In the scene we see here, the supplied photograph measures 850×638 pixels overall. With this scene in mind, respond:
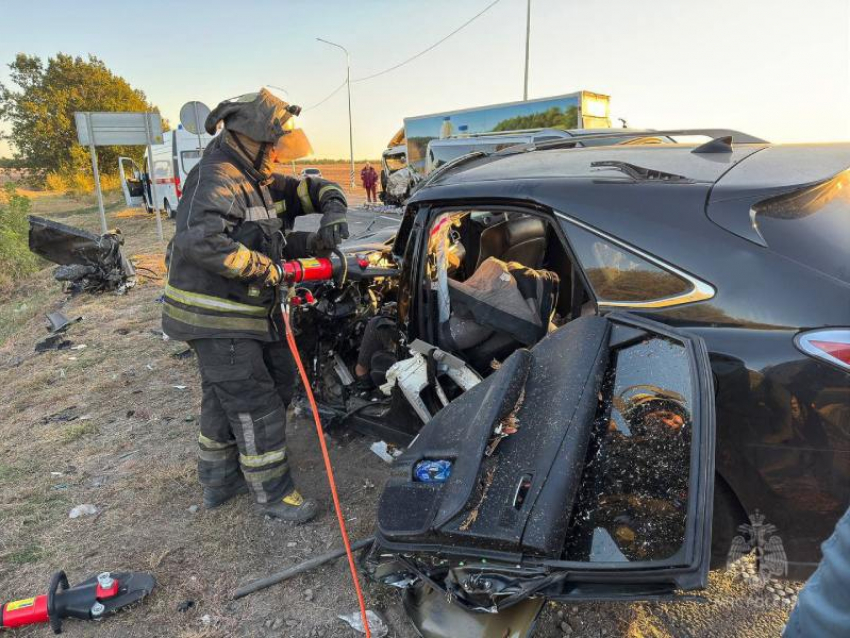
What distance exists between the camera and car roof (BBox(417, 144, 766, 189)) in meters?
1.96

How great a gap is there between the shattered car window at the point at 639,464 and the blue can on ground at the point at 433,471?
1.29 ft

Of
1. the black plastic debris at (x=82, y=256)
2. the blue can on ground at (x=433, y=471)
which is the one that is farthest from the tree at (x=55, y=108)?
the blue can on ground at (x=433, y=471)

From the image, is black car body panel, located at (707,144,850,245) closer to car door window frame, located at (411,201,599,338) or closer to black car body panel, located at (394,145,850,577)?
black car body panel, located at (394,145,850,577)

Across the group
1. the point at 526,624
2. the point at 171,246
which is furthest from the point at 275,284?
the point at 526,624

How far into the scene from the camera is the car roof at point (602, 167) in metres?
1.96

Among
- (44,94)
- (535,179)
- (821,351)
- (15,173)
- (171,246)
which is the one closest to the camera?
(821,351)

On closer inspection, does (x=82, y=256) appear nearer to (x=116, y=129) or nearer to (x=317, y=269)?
(x=116, y=129)

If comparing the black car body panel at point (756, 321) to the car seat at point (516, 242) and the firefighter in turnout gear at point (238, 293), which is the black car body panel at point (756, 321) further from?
the firefighter in turnout gear at point (238, 293)

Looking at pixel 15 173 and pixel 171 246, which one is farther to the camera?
pixel 15 173

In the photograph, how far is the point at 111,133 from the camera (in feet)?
35.1

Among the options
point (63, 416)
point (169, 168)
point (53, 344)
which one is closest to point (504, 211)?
point (63, 416)

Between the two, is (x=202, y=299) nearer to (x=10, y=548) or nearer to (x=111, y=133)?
(x=10, y=548)

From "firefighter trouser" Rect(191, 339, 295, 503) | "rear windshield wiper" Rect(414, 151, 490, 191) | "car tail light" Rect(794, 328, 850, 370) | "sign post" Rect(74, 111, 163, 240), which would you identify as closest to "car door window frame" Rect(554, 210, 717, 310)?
"car tail light" Rect(794, 328, 850, 370)

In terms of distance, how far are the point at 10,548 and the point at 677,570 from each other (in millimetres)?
3098
